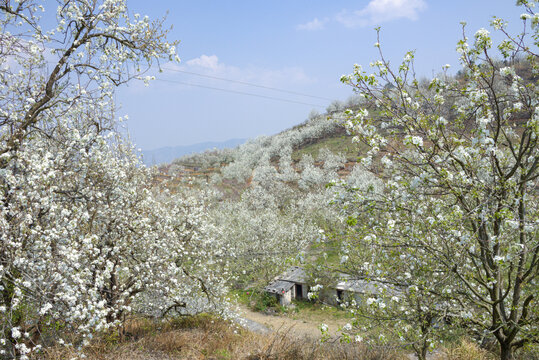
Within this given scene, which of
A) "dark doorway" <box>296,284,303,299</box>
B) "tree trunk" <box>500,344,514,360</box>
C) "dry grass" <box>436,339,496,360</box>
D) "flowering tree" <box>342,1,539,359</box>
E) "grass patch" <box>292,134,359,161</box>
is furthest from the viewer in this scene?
"grass patch" <box>292,134,359,161</box>

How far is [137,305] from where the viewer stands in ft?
38.1

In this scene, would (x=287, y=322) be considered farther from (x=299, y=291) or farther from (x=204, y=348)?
(x=204, y=348)

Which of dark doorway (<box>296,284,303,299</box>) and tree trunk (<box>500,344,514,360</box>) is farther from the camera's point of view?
dark doorway (<box>296,284,303,299</box>)

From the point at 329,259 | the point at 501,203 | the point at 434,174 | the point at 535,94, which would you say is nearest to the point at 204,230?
the point at 434,174

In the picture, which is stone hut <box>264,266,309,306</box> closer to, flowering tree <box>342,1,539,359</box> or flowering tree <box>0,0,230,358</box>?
flowering tree <box>0,0,230,358</box>

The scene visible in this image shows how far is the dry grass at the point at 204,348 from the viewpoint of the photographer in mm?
8562

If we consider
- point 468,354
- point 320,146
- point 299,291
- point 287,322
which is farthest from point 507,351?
point 320,146

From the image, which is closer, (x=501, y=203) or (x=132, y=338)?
(x=501, y=203)

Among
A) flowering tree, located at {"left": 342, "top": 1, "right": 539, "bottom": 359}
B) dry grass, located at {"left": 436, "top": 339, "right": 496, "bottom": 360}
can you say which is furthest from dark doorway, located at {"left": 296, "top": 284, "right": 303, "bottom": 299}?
flowering tree, located at {"left": 342, "top": 1, "right": 539, "bottom": 359}

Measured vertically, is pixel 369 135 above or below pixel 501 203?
above

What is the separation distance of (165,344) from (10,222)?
601 cm

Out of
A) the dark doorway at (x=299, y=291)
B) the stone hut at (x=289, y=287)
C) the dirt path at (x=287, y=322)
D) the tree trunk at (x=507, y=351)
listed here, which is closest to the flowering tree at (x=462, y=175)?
the tree trunk at (x=507, y=351)

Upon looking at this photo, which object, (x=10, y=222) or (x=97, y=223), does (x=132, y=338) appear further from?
(x=10, y=222)

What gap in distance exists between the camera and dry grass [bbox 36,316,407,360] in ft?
28.1
